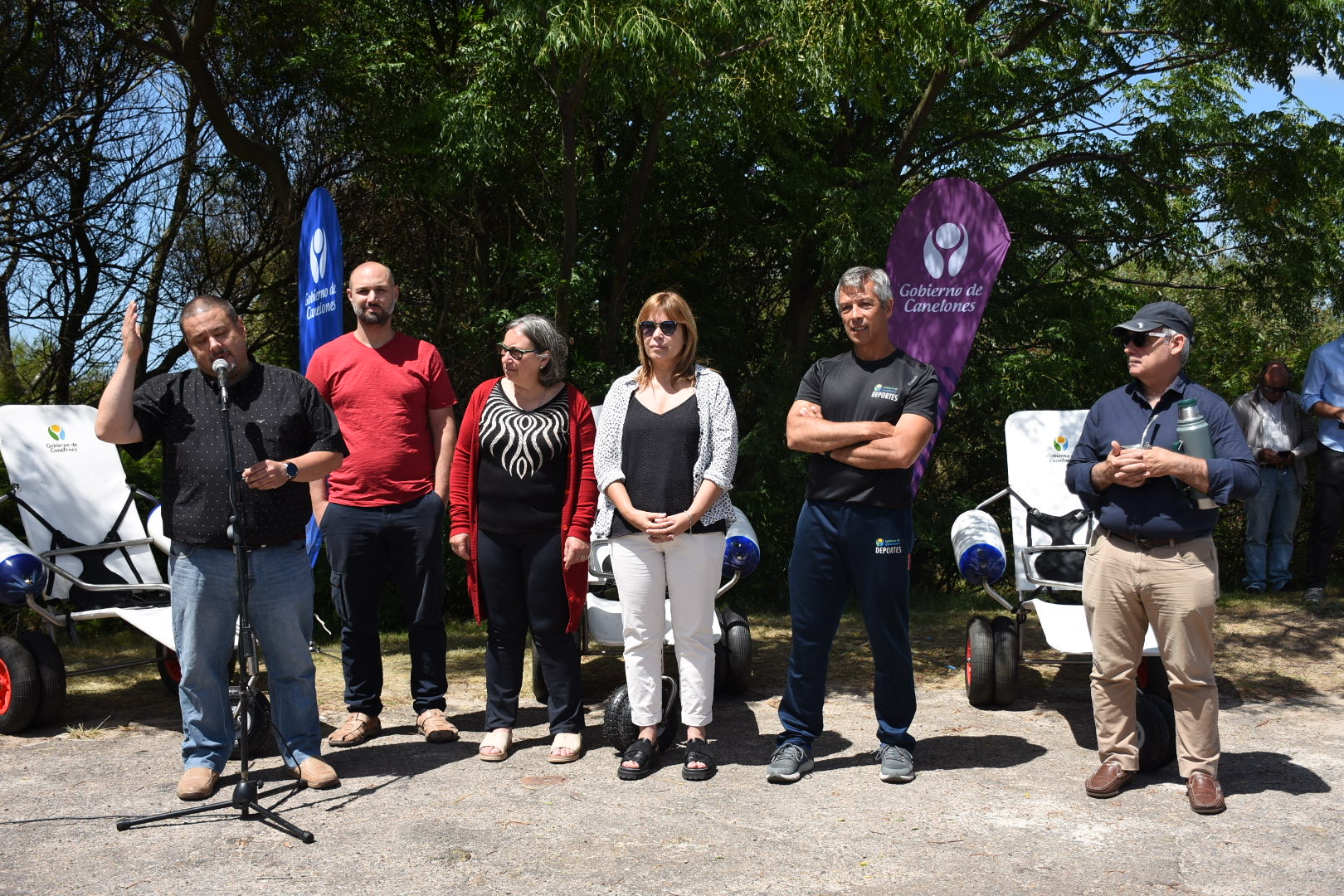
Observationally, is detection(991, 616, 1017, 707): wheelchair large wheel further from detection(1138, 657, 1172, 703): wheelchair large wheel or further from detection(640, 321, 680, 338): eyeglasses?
detection(640, 321, 680, 338): eyeglasses

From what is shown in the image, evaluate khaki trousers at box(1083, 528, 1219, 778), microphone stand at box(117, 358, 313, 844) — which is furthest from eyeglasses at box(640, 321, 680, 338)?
khaki trousers at box(1083, 528, 1219, 778)

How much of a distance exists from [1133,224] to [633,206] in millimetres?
4228

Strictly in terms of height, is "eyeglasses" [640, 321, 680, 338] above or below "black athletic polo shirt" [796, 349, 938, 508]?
above

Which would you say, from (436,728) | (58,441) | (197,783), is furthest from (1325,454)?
(58,441)

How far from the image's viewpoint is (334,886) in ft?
11.0

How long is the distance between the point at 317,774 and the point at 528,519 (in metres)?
1.23

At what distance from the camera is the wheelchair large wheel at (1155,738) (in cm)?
433

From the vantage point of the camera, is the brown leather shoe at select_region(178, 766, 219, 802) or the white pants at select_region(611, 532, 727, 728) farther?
the white pants at select_region(611, 532, 727, 728)

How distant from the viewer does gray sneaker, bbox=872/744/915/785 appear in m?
4.34

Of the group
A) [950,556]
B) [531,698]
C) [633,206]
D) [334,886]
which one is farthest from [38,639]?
[950,556]

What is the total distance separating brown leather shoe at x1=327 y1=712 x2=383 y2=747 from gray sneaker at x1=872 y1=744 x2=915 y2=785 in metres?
2.18

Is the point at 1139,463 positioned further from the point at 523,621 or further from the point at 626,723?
the point at 523,621

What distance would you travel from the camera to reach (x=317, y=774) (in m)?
4.27

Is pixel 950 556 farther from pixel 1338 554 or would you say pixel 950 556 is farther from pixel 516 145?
pixel 516 145
